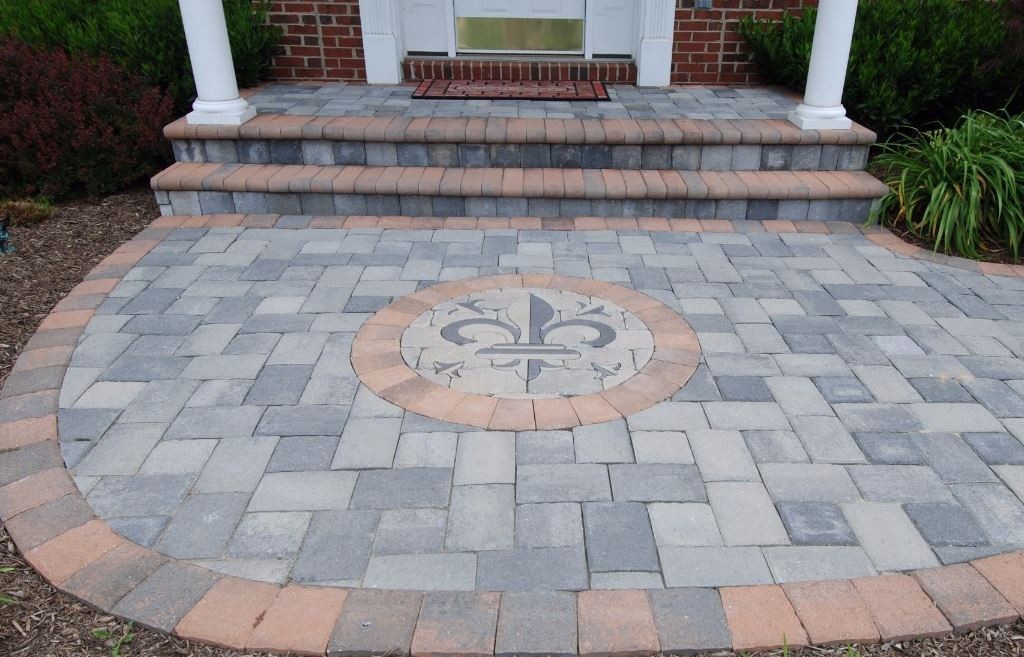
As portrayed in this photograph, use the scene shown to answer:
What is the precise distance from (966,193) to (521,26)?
390cm

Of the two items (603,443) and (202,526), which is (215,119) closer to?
(202,526)

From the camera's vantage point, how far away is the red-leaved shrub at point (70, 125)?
4.70 meters

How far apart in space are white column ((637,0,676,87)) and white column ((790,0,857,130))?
1.58m

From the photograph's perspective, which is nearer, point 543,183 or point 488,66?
point 543,183

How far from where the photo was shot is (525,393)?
109 inches

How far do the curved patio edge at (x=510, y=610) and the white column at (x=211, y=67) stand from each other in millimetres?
3369

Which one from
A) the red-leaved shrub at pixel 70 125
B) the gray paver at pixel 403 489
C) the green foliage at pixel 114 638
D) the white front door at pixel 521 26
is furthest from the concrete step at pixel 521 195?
the green foliage at pixel 114 638

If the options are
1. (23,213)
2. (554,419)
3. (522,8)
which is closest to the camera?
(554,419)

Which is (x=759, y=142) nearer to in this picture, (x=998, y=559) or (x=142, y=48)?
(x=998, y=559)

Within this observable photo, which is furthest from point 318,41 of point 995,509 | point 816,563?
point 995,509

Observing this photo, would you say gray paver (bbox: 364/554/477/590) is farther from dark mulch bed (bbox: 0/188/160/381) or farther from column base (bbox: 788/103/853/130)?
column base (bbox: 788/103/853/130)

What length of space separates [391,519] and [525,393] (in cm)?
80

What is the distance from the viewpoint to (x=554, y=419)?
2.60 metres

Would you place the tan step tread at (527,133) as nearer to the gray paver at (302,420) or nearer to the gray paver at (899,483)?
the gray paver at (302,420)
